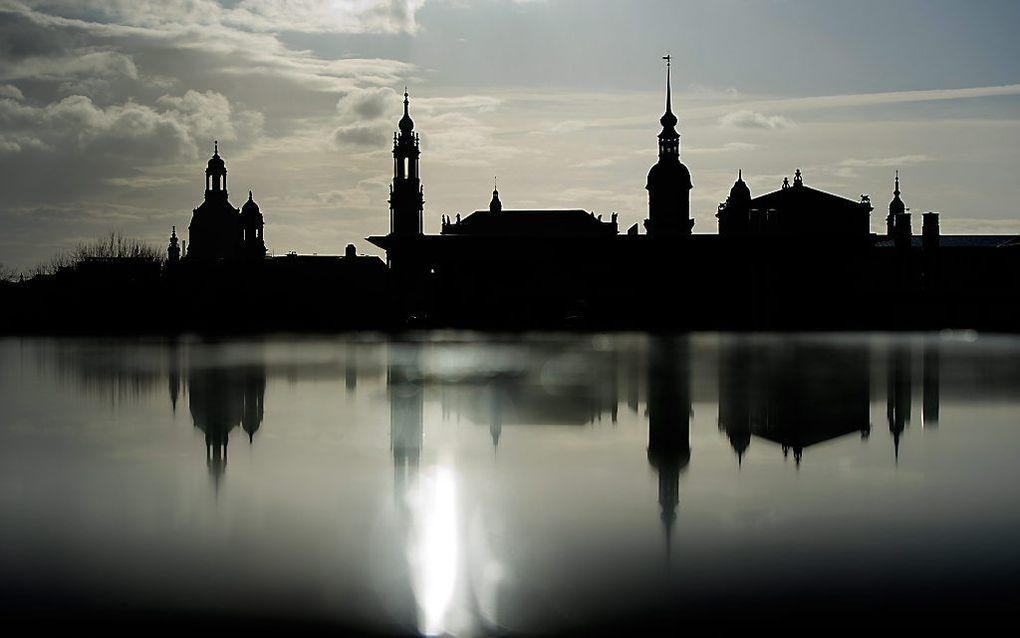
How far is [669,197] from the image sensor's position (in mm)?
85625

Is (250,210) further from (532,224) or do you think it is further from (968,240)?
(968,240)

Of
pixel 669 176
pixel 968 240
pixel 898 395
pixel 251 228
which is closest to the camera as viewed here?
pixel 898 395

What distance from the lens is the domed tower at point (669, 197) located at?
85.3 m

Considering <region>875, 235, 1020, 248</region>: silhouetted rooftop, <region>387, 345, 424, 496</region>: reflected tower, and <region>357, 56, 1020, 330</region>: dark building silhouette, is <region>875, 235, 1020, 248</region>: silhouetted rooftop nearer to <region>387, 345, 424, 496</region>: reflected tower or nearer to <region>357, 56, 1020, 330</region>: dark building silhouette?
<region>357, 56, 1020, 330</region>: dark building silhouette

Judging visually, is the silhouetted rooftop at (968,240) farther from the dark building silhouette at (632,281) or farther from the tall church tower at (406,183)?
the tall church tower at (406,183)

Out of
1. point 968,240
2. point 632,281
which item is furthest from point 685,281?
point 968,240

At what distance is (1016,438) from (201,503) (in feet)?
37.8

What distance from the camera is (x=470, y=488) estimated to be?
11.8 metres

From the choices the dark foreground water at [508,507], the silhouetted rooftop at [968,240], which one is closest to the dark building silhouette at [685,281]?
the silhouetted rooftop at [968,240]

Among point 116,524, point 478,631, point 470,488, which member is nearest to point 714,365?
point 470,488

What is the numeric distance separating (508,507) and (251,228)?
100m

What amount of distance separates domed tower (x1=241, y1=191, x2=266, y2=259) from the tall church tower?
19.5 meters

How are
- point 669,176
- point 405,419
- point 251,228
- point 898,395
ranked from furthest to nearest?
1. point 251,228
2. point 669,176
3. point 898,395
4. point 405,419

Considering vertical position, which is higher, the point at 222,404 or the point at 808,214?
the point at 808,214
